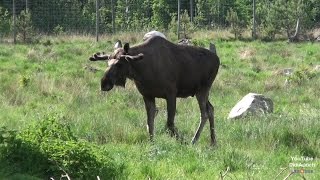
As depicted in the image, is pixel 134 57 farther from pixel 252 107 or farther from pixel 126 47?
pixel 252 107

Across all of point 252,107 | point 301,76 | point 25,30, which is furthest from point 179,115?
point 25,30

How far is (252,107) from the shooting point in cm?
1114

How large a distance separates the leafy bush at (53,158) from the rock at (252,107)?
4978 millimetres

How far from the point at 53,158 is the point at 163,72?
10.1 feet

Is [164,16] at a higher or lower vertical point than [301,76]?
higher

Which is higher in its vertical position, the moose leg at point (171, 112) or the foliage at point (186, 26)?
the foliage at point (186, 26)

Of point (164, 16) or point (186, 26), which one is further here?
point (164, 16)

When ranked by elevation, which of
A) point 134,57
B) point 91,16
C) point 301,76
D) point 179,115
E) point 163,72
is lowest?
point 179,115

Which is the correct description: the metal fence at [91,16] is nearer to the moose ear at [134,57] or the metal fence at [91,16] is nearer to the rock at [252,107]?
the rock at [252,107]

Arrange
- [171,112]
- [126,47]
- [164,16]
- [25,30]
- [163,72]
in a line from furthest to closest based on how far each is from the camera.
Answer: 1. [164,16]
2. [25,30]
3. [171,112]
4. [163,72]
5. [126,47]

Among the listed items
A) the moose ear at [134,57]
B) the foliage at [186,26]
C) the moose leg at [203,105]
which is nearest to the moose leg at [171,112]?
the moose leg at [203,105]

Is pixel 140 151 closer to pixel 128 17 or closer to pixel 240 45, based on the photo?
pixel 240 45

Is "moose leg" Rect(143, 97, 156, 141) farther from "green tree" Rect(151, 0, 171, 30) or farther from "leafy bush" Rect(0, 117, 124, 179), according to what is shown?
"green tree" Rect(151, 0, 171, 30)

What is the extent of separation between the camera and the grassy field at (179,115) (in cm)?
700
